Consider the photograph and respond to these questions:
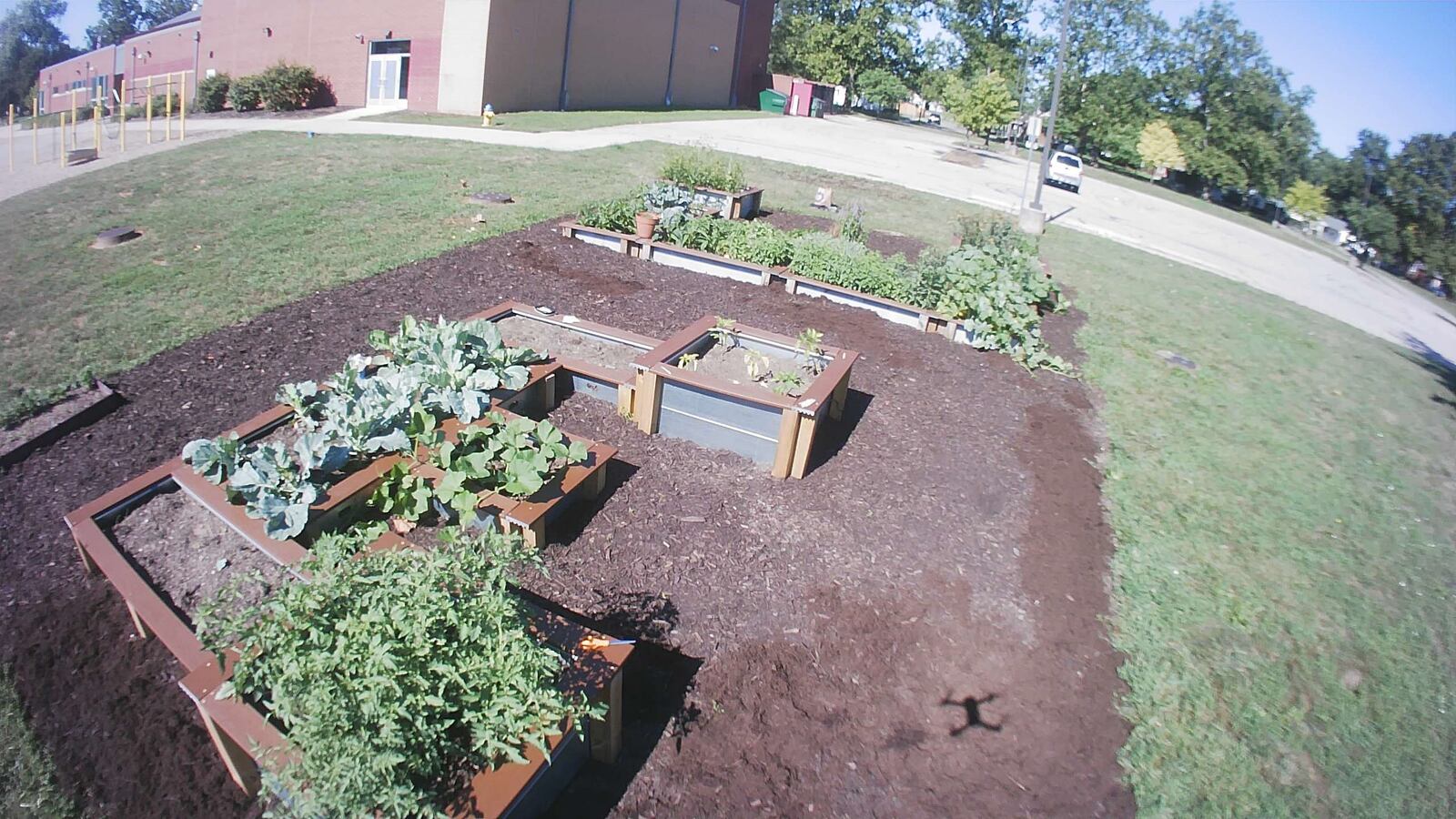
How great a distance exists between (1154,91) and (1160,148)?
A: 10.1 metres

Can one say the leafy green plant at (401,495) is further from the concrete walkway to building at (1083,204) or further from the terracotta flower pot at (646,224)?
the concrete walkway to building at (1083,204)

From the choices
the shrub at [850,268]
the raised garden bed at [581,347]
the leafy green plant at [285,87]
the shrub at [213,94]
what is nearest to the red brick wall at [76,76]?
the shrub at [213,94]

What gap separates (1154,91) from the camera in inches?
2074

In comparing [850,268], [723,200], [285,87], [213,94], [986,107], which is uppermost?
[986,107]

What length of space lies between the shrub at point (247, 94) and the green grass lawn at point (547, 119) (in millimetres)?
4754

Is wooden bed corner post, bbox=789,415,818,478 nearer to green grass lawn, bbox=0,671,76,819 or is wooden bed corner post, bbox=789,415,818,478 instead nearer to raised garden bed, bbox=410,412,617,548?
raised garden bed, bbox=410,412,617,548

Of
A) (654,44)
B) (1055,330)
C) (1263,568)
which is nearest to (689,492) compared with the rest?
(1263,568)

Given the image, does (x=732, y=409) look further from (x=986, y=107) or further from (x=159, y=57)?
(x=159, y=57)

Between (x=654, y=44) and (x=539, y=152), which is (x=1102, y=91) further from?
(x=539, y=152)

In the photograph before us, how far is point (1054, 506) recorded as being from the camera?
5.15 m

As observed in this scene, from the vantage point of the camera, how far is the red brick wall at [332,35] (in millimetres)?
Answer: 23656

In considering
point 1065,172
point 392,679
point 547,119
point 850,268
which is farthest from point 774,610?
point 1065,172

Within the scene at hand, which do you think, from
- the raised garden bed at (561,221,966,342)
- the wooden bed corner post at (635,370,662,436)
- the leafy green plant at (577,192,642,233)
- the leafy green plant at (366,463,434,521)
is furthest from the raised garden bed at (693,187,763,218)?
the leafy green plant at (366,463,434,521)

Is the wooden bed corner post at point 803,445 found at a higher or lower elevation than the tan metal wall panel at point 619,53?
lower
